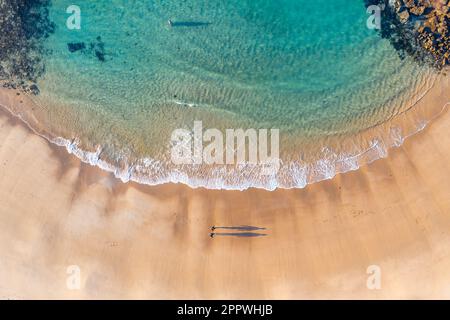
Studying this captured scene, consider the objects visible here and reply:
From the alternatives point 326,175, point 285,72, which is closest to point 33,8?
point 285,72

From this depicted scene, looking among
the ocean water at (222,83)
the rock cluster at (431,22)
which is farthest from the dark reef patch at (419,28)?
the ocean water at (222,83)

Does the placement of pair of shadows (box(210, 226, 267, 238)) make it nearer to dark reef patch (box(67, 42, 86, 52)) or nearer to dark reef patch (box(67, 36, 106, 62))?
dark reef patch (box(67, 36, 106, 62))

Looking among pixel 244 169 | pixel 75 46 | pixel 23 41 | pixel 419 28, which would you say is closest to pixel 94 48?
pixel 75 46

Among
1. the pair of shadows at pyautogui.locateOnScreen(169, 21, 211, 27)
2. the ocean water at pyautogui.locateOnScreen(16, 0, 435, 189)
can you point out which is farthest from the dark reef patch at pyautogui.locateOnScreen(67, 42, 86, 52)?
the pair of shadows at pyautogui.locateOnScreen(169, 21, 211, 27)

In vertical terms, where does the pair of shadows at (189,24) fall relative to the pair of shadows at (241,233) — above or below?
above

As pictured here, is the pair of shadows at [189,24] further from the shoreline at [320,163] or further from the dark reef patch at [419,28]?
the dark reef patch at [419,28]

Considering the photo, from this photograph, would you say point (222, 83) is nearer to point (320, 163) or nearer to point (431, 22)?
point (320, 163)
